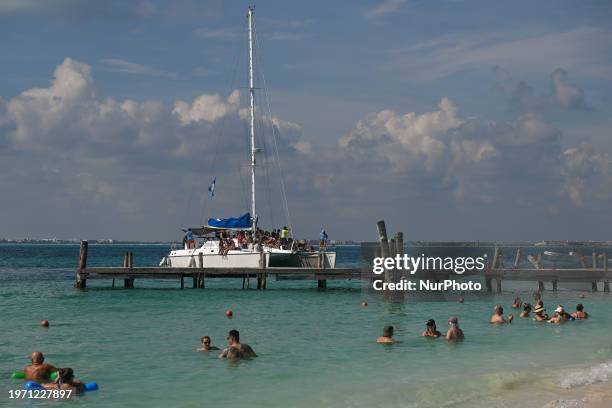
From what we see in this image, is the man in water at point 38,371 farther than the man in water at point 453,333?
No

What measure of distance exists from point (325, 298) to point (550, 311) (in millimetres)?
12381

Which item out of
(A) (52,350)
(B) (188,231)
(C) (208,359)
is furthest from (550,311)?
(B) (188,231)

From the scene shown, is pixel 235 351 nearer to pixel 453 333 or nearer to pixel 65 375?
pixel 65 375

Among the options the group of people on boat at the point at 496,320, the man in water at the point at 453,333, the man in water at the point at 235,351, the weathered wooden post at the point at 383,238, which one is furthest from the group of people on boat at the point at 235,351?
the weathered wooden post at the point at 383,238

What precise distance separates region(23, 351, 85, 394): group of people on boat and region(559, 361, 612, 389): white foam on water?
11.4 m

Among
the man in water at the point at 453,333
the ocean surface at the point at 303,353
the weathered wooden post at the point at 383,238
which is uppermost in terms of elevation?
the weathered wooden post at the point at 383,238

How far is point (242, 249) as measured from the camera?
47219 millimetres

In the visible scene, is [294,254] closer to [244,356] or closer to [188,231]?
[188,231]

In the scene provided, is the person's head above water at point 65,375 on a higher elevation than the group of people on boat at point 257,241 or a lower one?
lower

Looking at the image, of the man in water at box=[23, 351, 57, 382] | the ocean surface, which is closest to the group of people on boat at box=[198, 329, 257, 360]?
the ocean surface

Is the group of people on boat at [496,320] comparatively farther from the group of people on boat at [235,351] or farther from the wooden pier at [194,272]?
the wooden pier at [194,272]

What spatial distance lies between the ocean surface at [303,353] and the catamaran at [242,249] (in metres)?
7.86

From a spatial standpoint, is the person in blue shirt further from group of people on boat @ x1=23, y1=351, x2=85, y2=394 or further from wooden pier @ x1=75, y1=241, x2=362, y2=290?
group of people on boat @ x1=23, y1=351, x2=85, y2=394

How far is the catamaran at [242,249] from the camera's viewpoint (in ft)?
152
